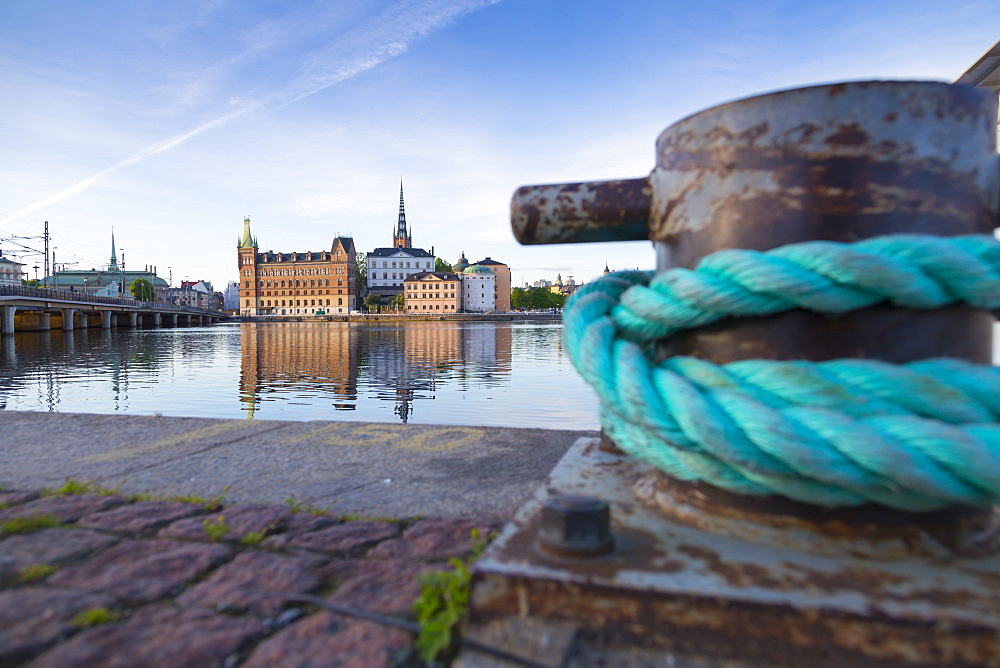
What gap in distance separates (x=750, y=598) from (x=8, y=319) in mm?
44703

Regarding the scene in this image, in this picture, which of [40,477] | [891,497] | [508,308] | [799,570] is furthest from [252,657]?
[508,308]

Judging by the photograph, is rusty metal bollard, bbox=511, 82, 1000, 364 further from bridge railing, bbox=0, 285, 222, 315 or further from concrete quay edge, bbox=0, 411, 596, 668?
bridge railing, bbox=0, 285, 222, 315

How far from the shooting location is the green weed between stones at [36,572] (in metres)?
1.31

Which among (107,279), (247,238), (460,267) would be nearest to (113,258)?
(107,279)

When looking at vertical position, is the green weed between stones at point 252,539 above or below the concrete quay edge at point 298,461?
above

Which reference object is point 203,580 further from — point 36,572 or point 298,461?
point 298,461

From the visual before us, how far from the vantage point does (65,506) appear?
1810 millimetres

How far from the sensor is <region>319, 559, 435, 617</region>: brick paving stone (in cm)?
117

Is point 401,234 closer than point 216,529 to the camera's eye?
No

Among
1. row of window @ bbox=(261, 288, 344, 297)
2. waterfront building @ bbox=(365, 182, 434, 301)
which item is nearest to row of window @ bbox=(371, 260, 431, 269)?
waterfront building @ bbox=(365, 182, 434, 301)

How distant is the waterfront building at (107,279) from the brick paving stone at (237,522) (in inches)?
5033

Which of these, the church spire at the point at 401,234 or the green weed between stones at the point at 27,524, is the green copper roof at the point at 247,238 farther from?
the green weed between stones at the point at 27,524

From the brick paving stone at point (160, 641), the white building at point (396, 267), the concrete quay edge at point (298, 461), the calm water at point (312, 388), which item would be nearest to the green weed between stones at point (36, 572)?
the brick paving stone at point (160, 641)

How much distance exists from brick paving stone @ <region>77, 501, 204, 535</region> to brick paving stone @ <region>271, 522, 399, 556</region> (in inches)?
16.5
